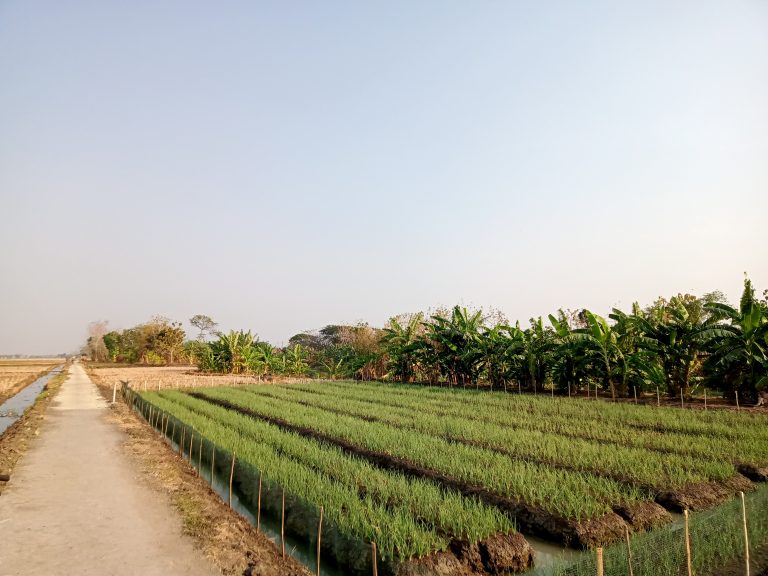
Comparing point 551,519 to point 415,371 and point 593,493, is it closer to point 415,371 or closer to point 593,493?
point 593,493

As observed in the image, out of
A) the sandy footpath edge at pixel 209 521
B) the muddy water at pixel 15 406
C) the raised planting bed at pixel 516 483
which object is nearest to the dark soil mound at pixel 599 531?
the raised planting bed at pixel 516 483

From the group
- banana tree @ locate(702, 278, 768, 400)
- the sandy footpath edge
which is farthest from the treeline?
the sandy footpath edge

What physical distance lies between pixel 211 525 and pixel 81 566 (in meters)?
1.41

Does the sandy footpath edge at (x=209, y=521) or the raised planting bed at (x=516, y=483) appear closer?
the sandy footpath edge at (x=209, y=521)

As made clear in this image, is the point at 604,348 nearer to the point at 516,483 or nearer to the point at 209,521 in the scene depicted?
the point at 516,483

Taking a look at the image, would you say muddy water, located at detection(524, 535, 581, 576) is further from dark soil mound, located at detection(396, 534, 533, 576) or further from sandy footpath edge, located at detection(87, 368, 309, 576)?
sandy footpath edge, located at detection(87, 368, 309, 576)

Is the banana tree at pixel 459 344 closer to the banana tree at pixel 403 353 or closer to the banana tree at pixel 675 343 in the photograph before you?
the banana tree at pixel 403 353

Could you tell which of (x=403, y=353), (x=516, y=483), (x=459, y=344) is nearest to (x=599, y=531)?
(x=516, y=483)

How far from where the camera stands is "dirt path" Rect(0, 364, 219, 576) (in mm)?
4746

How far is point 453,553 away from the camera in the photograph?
4742 mm

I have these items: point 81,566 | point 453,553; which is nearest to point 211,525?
point 81,566

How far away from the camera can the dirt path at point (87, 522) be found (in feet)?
15.6

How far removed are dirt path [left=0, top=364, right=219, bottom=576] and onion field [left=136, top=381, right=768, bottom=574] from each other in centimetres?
139

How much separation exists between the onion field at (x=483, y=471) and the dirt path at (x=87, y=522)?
139cm
